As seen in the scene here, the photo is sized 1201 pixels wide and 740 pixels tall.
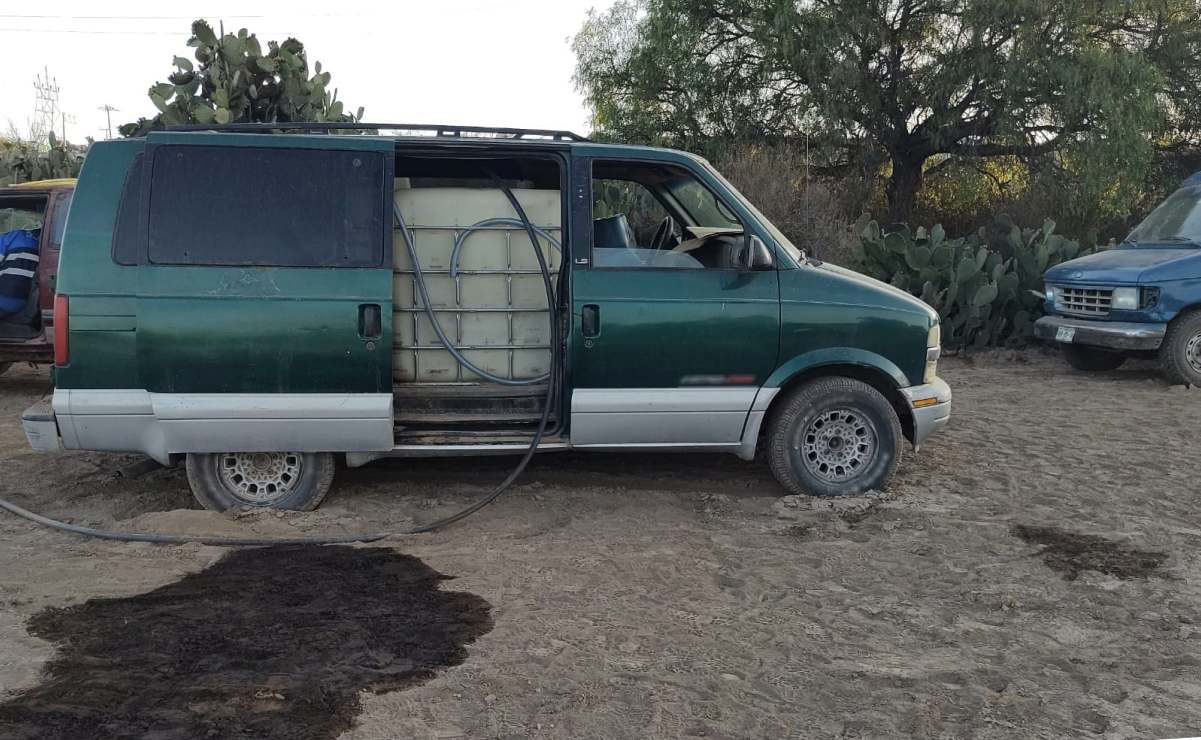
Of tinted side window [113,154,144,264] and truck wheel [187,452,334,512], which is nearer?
tinted side window [113,154,144,264]

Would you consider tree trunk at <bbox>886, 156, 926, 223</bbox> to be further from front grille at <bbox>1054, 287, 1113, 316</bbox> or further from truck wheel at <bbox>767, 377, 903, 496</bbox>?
truck wheel at <bbox>767, 377, 903, 496</bbox>

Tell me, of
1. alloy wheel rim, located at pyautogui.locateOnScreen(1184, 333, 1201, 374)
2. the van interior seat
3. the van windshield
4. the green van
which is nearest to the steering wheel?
the green van

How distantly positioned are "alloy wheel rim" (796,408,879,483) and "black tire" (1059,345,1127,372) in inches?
255

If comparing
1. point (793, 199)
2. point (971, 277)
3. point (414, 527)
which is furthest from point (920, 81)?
point (414, 527)

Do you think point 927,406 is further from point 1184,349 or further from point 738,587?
point 1184,349

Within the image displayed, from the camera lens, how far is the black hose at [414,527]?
531 centimetres

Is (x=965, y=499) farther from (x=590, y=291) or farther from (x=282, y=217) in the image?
(x=282, y=217)

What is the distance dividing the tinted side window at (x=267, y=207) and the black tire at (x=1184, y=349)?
852cm

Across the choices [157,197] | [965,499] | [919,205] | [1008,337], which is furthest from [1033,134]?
[157,197]

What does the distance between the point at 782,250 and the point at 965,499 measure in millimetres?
1911

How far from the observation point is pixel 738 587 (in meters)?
4.78

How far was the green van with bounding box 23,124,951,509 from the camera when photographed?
→ 541cm

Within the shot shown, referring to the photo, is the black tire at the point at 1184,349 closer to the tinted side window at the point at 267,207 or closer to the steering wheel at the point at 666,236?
the steering wheel at the point at 666,236

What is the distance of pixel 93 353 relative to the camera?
534 centimetres
